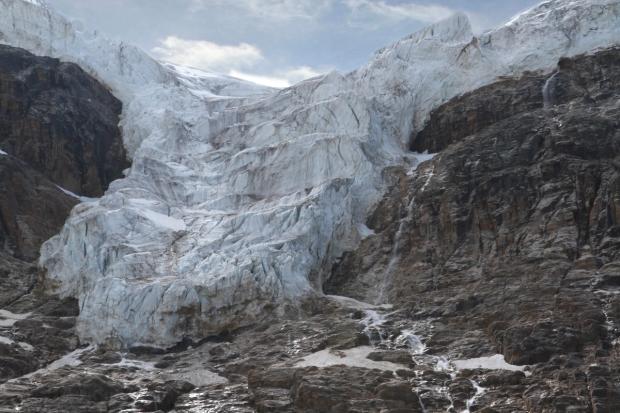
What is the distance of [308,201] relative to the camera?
67.1 meters

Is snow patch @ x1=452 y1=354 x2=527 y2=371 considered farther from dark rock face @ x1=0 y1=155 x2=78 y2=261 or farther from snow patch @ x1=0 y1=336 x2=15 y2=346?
dark rock face @ x1=0 y1=155 x2=78 y2=261

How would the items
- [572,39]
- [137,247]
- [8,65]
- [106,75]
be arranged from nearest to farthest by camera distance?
[137,247] < [572,39] < [8,65] < [106,75]

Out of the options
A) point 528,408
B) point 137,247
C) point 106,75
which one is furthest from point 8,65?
point 528,408

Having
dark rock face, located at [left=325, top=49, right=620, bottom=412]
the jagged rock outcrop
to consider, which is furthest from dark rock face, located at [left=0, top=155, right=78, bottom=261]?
dark rock face, located at [left=325, top=49, right=620, bottom=412]

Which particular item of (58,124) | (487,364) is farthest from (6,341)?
(58,124)

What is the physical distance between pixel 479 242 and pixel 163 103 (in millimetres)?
47498

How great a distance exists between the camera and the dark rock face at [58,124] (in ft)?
285

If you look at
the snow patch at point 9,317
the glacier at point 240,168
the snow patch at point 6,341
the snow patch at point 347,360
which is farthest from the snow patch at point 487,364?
the snow patch at point 9,317

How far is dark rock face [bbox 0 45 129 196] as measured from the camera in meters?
87.0

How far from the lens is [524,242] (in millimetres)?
56812

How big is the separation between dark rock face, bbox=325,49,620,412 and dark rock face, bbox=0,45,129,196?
35054mm

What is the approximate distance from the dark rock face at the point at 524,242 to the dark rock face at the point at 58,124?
115 ft

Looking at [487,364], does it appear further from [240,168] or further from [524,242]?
[240,168]

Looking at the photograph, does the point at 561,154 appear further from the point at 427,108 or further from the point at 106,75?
the point at 106,75
